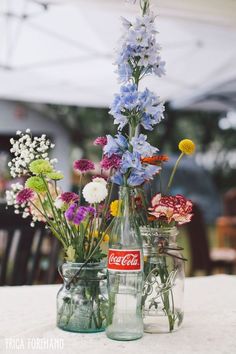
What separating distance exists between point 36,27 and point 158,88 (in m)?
1.21

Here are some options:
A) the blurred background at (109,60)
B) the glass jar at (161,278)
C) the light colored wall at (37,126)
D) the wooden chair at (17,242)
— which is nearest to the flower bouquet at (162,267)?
the glass jar at (161,278)

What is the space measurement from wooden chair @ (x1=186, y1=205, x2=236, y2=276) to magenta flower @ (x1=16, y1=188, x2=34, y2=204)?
102 inches

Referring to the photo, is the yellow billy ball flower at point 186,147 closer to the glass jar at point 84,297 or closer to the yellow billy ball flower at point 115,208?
the yellow billy ball flower at point 115,208

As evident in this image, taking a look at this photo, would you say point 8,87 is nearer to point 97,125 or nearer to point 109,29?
point 109,29

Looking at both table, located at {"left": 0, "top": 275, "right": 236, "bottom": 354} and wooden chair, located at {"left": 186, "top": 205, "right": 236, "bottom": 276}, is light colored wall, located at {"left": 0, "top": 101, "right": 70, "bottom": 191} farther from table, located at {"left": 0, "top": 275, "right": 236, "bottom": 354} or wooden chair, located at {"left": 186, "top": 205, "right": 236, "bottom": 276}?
table, located at {"left": 0, "top": 275, "right": 236, "bottom": 354}

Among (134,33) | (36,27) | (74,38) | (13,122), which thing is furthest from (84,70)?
(13,122)

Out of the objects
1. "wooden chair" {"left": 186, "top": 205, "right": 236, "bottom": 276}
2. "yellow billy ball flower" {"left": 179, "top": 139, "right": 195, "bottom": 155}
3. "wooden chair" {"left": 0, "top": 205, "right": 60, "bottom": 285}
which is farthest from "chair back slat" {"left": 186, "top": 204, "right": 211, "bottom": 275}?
"yellow billy ball flower" {"left": 179, "top": 139, "right": 195, "bottom": 155}

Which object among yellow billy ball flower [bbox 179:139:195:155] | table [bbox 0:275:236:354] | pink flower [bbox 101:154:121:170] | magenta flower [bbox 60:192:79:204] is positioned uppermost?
yellow billy ball flower [bbox 179:139:195:155]

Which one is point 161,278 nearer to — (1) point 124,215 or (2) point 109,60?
(1) point 124,215

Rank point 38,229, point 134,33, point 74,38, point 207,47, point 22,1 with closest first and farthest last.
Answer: point 134,33
point 38,229
point 22,1
point 207,47
point 74,38

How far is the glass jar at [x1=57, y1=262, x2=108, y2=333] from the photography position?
3.22 feet

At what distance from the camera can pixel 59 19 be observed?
14.8 feet

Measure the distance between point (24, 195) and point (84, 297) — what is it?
21 cm

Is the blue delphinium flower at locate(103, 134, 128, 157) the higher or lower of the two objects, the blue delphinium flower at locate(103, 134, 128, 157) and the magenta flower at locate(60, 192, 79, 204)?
the higher
